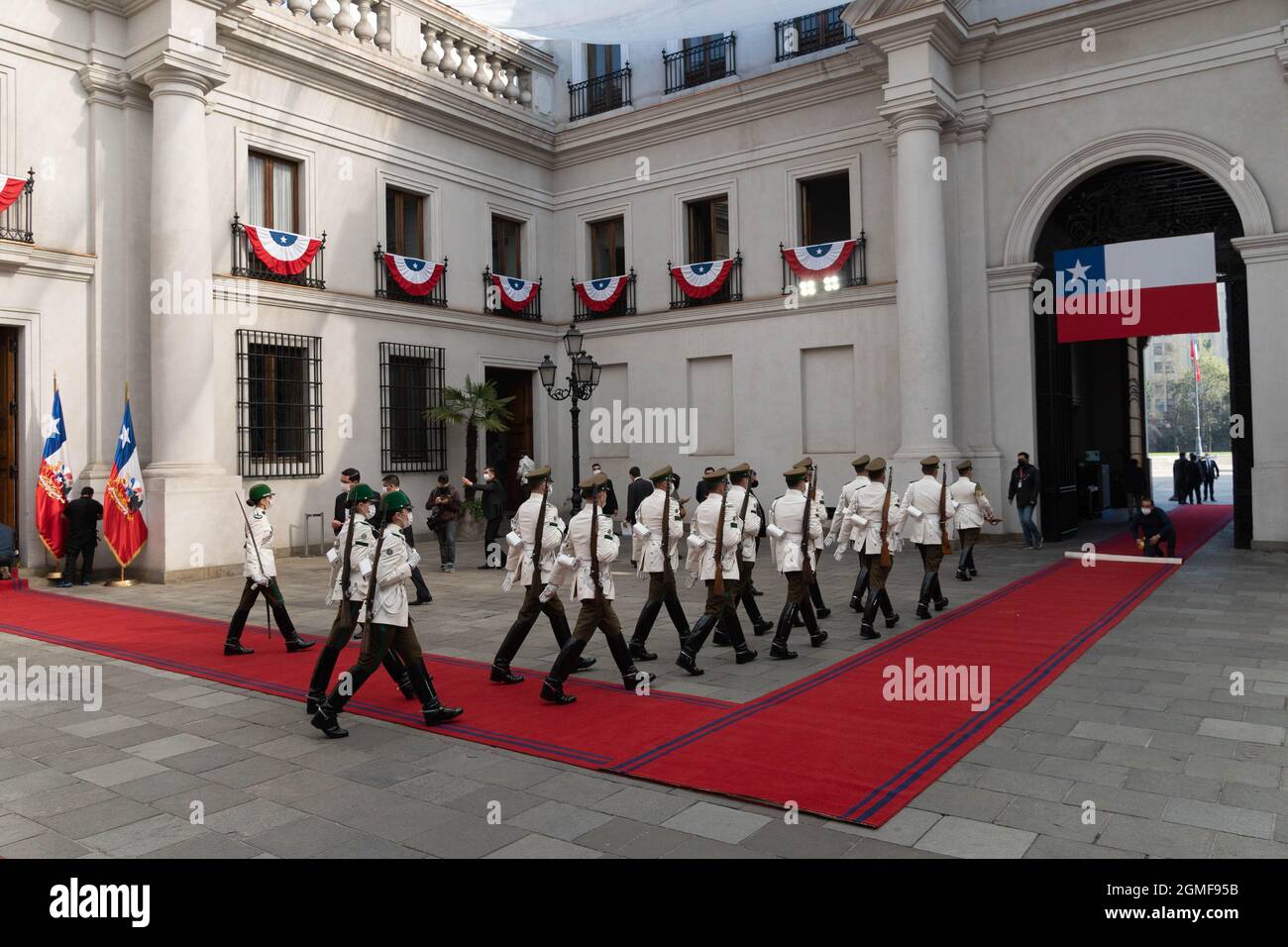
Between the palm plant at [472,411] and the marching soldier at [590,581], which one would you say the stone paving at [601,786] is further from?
the palm plant at [472,411]

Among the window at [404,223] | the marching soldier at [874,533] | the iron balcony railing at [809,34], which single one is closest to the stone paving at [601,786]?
the marching soldier at [874,533]

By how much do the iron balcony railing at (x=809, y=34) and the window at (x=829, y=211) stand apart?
273 centimetres

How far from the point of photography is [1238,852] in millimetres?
4023

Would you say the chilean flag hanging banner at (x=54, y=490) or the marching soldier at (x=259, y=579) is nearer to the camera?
the marching soldier at (x=259, y=579)

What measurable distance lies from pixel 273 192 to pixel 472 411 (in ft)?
17.9

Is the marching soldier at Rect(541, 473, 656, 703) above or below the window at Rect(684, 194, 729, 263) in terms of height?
below

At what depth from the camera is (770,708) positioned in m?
6.51

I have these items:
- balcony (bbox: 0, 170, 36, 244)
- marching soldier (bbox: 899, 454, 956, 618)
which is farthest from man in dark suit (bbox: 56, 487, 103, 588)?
marching soldier (bbox: 899, 454, 956, 618)

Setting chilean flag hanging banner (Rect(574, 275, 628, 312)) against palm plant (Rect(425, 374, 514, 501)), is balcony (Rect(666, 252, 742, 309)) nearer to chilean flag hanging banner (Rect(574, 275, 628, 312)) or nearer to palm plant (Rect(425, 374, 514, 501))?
chilean flag hanging banner (Rect(574, 275, 628, 312))

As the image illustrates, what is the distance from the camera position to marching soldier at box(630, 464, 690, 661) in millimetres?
7953

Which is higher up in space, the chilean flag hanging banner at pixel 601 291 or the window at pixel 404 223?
the window at pixel 404 223

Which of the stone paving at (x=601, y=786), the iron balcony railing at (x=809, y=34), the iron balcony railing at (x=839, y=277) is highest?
the iron balcony railing at (x=809, y=34)

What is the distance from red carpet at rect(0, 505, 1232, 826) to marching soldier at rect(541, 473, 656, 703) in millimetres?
227

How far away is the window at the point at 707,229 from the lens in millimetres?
20359
